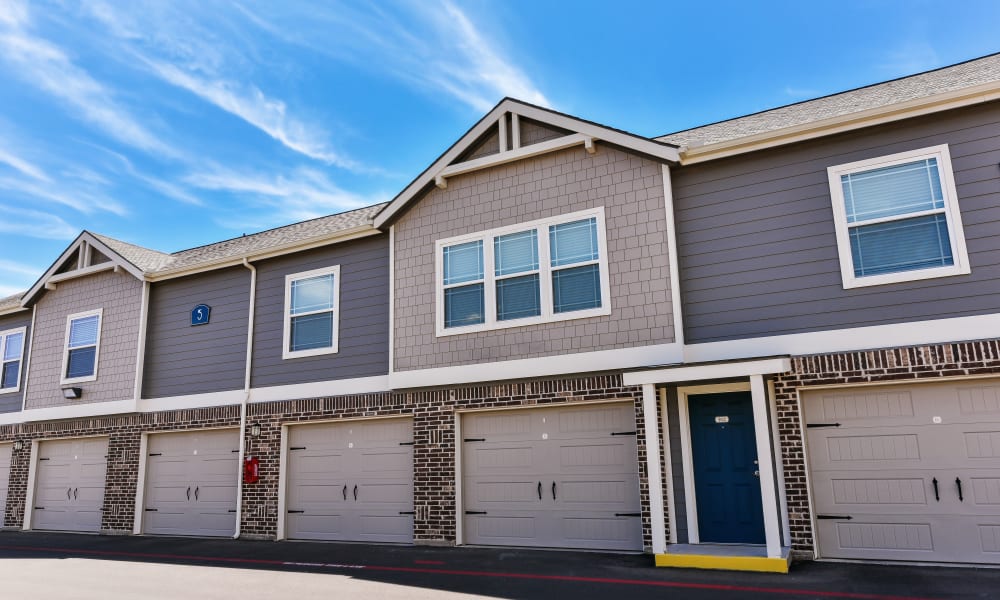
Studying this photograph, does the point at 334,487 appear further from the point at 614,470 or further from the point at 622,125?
the point at 622,125

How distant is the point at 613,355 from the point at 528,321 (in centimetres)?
144

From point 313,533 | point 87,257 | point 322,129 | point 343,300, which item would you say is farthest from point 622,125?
point 87,257

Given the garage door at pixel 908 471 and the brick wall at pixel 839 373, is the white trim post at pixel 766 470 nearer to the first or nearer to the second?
the brick wall at pixel 839 373

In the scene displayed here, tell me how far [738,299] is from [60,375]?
14650 millimetres

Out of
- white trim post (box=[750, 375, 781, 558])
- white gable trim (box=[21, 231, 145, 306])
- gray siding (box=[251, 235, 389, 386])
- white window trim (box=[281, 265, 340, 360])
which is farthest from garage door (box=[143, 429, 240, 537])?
white trim post (box=[750, 375, 781, 558])

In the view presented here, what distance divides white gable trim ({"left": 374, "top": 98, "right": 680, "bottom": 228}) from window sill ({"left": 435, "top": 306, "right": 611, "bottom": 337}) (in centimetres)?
235

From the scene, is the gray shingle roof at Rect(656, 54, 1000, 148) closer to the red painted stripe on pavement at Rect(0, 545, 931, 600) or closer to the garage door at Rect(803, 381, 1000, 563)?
the garage door at Rect(803, 381, 1000, 563)

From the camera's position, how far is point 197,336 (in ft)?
46.0

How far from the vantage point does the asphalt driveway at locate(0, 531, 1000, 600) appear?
695 centimetres

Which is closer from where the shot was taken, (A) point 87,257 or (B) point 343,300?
(B) point 343,300

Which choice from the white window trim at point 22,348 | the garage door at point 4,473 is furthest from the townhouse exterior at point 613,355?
the white window trim at point 22,348

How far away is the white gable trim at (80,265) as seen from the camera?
49.4ft

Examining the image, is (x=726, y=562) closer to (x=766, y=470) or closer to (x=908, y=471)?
(x=766, y=470)

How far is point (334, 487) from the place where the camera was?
1195 centimetres
